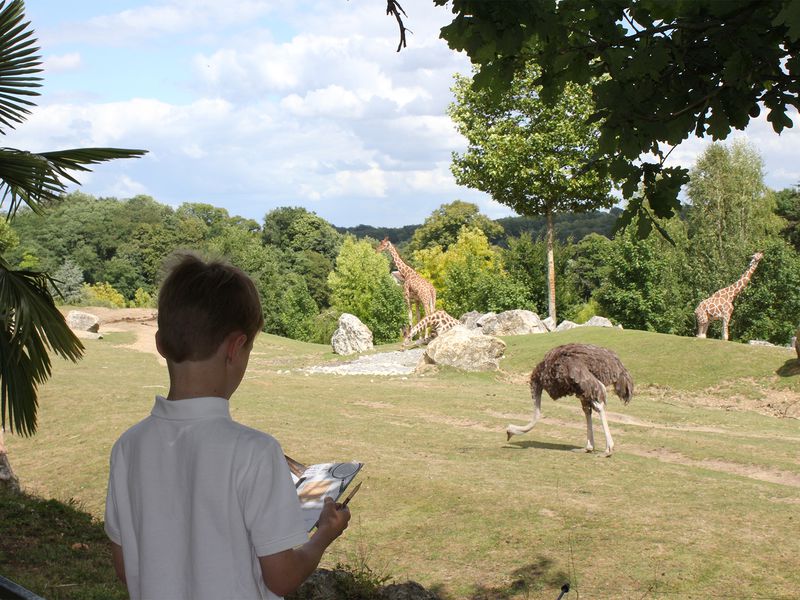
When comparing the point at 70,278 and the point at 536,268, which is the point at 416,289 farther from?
the point at 70,278

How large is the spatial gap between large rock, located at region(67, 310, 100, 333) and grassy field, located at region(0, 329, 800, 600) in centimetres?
1011

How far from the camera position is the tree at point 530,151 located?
31.4 meters

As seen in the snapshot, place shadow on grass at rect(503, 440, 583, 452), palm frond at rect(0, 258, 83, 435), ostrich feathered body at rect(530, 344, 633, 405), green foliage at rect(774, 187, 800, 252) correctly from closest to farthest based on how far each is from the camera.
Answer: palm frond at rect(0, 258, 83, 435) → ostrich feathered body at rect(530, 344, 633, 405) → shadow on grass at rect(503, 440, 583, 452) → green foliage at rect(774, 187, 800, 252)

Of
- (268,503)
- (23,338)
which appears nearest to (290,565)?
(268,503)

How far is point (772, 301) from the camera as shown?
117ft

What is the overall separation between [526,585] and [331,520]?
4837mm

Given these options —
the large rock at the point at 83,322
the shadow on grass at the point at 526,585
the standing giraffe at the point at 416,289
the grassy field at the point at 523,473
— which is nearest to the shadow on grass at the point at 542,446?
the grassy field at the point at 523,473

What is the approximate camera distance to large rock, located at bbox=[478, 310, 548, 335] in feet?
102

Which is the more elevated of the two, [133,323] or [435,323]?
[435,323]

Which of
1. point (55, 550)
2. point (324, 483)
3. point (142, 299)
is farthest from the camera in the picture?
point (142, 299)

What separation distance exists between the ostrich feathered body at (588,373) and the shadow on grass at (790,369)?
10.3m

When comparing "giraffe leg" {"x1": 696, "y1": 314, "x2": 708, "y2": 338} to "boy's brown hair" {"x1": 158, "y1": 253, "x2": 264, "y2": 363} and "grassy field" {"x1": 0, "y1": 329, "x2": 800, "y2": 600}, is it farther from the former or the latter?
"boy's brown hair" {"x1": 158, "y1": 253, "x2": 264, "y2": 363}

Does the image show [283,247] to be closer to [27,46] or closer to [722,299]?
[722,299]

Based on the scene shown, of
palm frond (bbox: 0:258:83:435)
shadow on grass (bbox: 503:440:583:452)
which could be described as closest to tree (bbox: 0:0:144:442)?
palm frond (bbox: 0:258:83:435)
